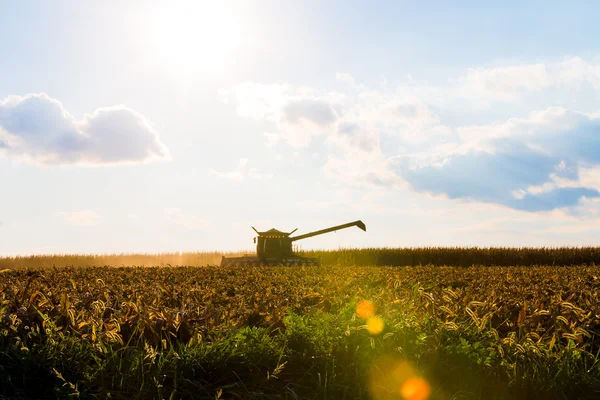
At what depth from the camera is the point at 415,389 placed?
4004mm

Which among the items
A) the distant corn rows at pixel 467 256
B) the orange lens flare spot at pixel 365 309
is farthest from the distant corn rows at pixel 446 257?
the orange lens flare spot at pixel 365 309

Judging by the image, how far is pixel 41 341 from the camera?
4.13 metres

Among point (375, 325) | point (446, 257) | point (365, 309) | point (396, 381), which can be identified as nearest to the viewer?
point (396, 381)

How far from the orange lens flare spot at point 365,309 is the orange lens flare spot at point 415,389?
2.26 ft

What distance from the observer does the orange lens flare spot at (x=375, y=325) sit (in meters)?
4.26

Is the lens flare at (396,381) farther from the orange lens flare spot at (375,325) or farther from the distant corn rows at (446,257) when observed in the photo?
the distant corn rows at (446,257)

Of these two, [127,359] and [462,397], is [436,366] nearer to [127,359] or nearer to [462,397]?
[462,397]

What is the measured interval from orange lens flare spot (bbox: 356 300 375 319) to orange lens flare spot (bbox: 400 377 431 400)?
688 millimetres

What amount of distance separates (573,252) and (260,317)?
32.9 metres

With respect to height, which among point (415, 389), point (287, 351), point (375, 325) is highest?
point (375, 325)

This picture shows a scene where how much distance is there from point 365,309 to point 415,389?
3.26 feet

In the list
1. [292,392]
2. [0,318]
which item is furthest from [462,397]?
[0,318]

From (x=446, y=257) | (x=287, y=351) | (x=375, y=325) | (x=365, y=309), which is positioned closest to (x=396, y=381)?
(x=375, y=325)

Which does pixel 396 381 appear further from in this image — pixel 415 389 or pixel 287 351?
pixel 287 351
